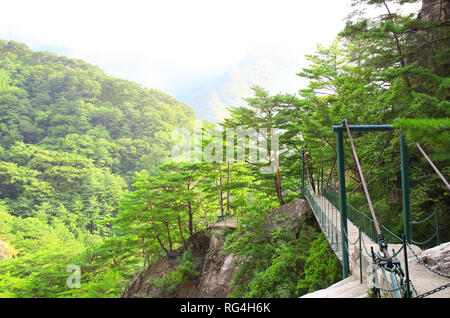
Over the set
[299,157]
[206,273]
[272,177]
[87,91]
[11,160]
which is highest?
[87,91]

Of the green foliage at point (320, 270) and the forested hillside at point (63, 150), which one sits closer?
the green foliage at point (320, 270)

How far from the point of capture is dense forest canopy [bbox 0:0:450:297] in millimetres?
6332

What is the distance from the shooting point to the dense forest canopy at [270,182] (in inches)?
249

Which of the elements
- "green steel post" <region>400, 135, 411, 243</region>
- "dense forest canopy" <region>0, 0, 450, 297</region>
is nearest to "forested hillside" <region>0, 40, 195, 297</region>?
"dense forest canopy" <region>0, 0, 450, 297</region>

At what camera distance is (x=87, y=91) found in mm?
48188

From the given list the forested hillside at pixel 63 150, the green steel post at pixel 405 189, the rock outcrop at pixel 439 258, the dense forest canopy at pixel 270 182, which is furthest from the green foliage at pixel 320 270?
the forested hillside at pixel 63 150

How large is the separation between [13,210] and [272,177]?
2960cm

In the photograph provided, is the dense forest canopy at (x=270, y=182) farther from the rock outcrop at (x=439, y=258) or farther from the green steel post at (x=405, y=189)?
the rock outcrop at (x=439, y=258)

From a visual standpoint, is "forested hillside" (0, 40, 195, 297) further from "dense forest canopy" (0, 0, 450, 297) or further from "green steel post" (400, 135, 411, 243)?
"green steel post" (400, 135, 411, 243)
